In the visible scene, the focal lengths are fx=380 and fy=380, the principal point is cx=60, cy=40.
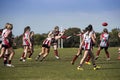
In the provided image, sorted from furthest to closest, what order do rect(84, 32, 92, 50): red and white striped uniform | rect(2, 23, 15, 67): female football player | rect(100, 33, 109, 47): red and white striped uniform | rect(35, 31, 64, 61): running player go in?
rect(100, 33, 109, 47): red and white striped uniform < rect(35, 31, 64, 61): running player < rect(2, 23, 15, 67): female football player < rect(84, 32, 92, 50): red and white striped uniform

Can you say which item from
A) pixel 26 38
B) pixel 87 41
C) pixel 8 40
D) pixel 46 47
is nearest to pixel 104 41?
pixel 46 47

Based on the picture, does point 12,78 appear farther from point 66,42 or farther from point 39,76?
point 66,42

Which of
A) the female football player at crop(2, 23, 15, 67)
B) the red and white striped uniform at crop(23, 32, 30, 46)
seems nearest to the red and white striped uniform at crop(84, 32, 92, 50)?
the female football player at crop(2, 23, 15, 67)

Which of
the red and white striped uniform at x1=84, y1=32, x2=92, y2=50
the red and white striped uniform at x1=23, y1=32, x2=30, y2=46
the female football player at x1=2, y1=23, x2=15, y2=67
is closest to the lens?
the red and white striped uniform at x1=84, y1=32, x2=92, y2=50

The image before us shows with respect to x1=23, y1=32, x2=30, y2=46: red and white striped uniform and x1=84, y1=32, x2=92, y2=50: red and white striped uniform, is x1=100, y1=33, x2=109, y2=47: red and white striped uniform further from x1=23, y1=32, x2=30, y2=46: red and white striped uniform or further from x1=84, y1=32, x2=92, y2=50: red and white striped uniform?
x1=84, y1=32, x2=92, y2=50: red and white striped uniform

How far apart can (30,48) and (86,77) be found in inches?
515

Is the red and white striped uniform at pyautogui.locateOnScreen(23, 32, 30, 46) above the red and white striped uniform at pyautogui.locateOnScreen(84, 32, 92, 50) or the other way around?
above

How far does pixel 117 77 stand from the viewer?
15180 millimetres

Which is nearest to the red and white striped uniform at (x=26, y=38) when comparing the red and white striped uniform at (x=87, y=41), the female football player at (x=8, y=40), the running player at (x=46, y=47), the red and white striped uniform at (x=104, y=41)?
the running player at (x=46, y=47)

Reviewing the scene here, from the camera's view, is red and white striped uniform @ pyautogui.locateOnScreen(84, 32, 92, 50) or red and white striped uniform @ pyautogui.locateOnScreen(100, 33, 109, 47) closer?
red and white striped uniform @ pyautogui.locateOnScreen(84, 32, 92, 50)

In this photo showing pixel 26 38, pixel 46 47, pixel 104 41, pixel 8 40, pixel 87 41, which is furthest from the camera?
pixel 104 41

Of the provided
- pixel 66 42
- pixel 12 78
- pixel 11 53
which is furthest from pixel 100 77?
pixel 66 42

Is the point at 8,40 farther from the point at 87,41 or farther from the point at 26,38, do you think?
the point at 26,38

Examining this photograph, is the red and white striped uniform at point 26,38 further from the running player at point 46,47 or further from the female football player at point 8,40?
the female football player at point 8,40
